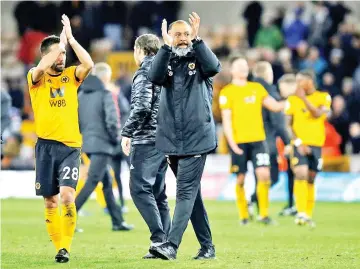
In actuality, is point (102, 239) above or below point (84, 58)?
below

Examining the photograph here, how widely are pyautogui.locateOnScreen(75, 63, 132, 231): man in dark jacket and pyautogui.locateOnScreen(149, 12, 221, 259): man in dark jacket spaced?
4457 mm

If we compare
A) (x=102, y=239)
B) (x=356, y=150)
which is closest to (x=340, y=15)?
(x=356, y=150)

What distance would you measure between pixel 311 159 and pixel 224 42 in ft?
38.2

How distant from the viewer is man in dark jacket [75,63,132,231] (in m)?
14.9

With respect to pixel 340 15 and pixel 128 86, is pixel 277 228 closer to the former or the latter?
pixel 128 86

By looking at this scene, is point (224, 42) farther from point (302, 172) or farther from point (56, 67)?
point (56, 67)

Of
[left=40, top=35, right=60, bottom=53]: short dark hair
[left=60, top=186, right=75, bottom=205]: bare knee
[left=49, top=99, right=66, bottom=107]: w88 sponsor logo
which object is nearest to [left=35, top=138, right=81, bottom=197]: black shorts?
[left=60, top=186, right=75, bottom=205]: bare knee

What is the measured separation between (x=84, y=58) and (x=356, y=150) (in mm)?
13974

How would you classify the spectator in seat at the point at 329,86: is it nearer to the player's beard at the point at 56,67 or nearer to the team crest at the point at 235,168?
the team crest at the point at 235,168

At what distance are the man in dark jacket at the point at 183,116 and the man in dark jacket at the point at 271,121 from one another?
254 inches

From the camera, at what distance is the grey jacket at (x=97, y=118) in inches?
594

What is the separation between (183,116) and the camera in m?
10.4

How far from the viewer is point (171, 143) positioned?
10.5 m

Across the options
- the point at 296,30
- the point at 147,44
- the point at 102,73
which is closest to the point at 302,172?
the point at 102,73
